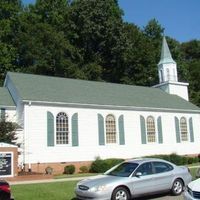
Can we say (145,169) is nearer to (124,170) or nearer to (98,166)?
(124,170)

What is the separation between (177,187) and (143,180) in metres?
1.87

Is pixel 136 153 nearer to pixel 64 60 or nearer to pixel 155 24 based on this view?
pixel 64 60

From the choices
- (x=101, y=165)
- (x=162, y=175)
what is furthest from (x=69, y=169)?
(x=162, y=175)

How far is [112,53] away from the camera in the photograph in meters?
60.4

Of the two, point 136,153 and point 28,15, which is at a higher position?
point 28,15

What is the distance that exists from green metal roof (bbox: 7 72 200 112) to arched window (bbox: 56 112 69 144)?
4.13 ft

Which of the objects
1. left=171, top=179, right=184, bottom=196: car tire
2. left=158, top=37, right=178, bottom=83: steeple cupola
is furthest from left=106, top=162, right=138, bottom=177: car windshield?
left=158, top=37, right=178, bottom=83: steeple cupola

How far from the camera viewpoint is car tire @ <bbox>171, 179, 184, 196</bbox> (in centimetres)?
1534

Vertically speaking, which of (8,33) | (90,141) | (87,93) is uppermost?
(8,33)

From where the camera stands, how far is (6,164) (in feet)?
74.8

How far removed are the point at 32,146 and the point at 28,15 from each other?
36.3 metres

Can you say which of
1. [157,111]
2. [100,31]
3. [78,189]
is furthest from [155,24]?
[78,189]

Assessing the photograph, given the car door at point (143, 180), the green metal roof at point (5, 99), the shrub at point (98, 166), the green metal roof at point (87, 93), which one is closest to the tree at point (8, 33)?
the green metal roof at point (87, 93)

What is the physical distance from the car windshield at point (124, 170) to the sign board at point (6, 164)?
957cm
